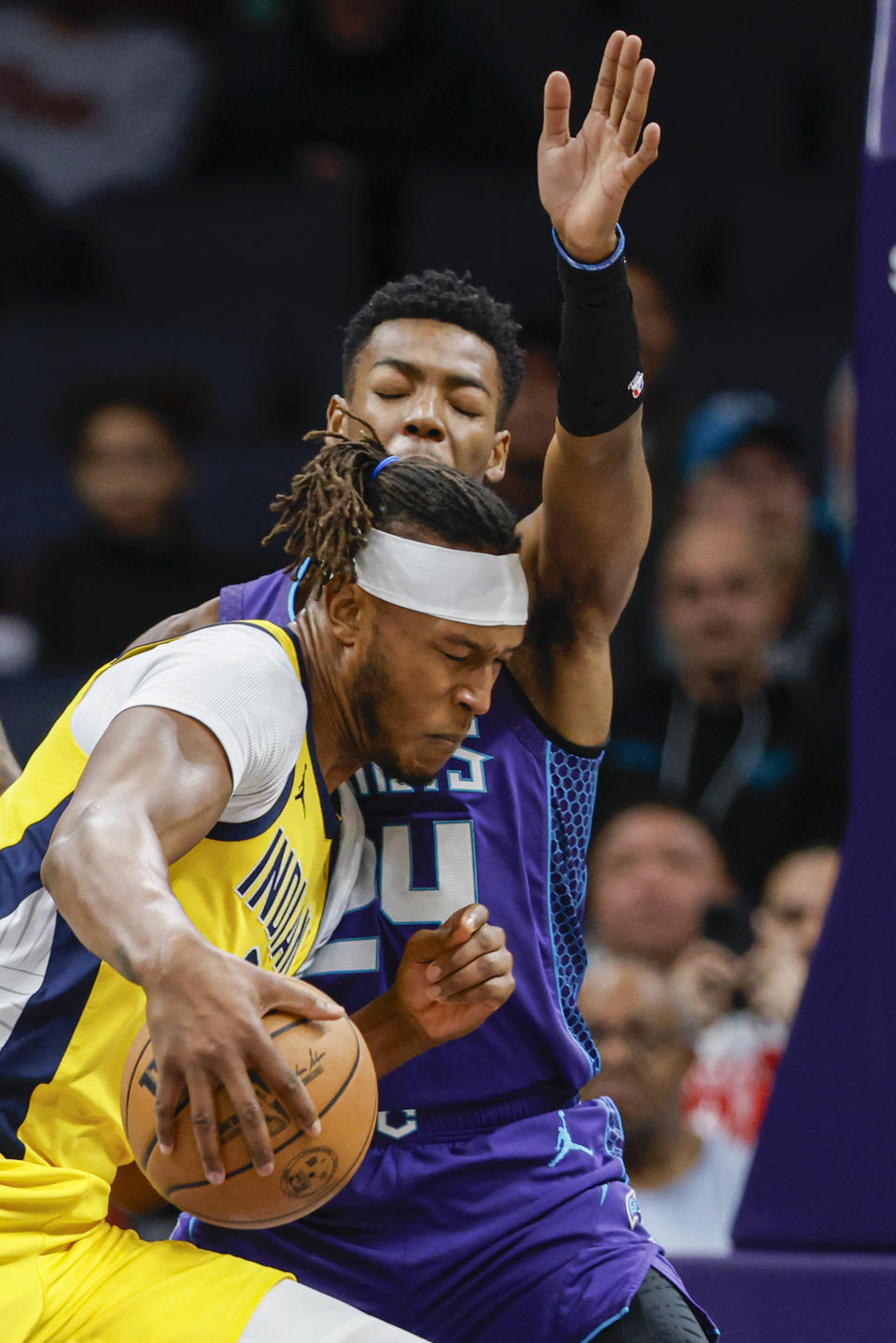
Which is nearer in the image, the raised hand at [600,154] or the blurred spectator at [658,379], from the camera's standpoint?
the raised hand at [600,154]

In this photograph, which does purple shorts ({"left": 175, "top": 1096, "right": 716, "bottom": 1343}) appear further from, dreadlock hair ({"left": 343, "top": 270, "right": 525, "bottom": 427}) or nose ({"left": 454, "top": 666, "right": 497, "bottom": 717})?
dreadlock hair ({"left": 343, "top": 270, "right": 525, "bottom": 427})

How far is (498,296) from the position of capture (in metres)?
6.96

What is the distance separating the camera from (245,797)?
2.42 meters

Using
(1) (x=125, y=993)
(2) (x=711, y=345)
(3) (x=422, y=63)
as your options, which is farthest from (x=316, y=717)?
(3) (x=422, y=63)

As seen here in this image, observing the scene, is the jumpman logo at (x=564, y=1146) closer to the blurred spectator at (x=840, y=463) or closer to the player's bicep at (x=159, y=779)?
the player's bicep at (x=159, y=779)

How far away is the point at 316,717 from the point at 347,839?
0.35 meters

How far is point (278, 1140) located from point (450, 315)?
2.00 meters

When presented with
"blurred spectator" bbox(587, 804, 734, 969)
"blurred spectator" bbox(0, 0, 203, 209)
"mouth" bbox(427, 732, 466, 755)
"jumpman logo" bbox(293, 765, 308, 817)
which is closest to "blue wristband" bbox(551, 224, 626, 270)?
"mouth" bbox(427, 732, 466, 755)

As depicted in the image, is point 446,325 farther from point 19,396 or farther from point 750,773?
point 19,396

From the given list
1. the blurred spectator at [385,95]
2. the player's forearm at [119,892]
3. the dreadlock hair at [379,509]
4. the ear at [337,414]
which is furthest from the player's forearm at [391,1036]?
the blurred spectator at [385,95]

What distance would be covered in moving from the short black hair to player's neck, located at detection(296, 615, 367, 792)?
3804 mm

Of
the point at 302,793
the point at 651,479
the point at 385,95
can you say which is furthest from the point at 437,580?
the point at 385,95

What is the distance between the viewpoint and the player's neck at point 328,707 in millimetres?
2740

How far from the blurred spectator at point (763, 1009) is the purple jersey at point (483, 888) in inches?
63.4
